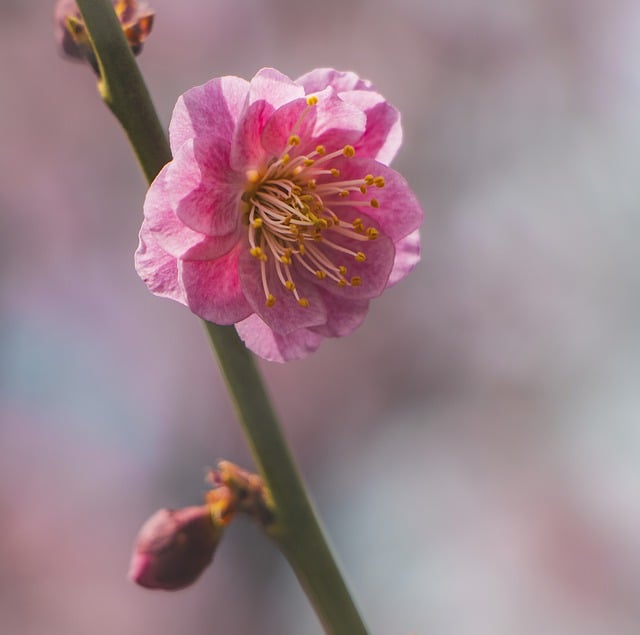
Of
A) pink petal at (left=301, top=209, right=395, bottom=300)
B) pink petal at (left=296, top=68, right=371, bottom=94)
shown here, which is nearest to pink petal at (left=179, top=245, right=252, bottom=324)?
pink petal at (left=301, top=209, right=395, bottom=300)

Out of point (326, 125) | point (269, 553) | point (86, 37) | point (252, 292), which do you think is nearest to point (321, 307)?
point (252, 292)

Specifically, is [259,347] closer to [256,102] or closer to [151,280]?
[151,280]

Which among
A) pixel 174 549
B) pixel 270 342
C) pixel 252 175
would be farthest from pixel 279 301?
pixel 174 549

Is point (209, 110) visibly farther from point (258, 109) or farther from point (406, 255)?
point (406, 255)

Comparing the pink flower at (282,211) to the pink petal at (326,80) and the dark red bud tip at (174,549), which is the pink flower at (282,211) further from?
the dark red bud tip at (174,549)

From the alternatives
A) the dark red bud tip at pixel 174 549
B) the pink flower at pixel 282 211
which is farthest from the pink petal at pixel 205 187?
the dark red bud tip at pixel 174 549

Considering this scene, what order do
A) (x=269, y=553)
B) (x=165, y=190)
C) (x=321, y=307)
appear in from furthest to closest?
(x=269, y=553) < (x=321, y=307) < (x=165, y=190)

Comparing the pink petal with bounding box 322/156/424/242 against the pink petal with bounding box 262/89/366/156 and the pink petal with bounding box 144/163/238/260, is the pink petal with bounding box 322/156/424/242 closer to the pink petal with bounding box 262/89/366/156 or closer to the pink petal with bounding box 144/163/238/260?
the pink petal with bounding box 262/89/366/156
